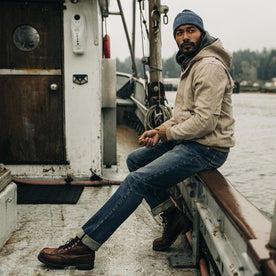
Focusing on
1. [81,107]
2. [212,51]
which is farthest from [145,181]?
[81,107]

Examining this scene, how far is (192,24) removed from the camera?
2.50 metres

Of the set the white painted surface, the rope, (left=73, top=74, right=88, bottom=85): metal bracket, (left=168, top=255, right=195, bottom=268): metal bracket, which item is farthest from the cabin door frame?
(left=168, top=255, right=195, bottom=268): metal bracket

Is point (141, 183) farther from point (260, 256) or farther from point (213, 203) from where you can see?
point (260, 256)

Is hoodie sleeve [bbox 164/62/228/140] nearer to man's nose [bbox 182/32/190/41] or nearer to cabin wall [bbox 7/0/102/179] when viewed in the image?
man's nose [bbox 182/32/190/41]

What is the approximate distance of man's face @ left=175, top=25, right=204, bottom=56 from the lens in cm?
252

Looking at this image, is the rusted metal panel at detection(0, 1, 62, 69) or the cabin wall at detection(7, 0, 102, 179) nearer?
the rusted metal panel at detection(0, 1, 62, 69)

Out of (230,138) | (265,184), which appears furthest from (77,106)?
(265,184)

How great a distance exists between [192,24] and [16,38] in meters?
2.59

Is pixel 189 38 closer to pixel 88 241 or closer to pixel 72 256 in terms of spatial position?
pixel 88 241

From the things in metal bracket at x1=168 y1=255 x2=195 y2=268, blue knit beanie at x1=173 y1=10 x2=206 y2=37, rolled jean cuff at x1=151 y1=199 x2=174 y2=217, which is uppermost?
blue knit beanie at x1=173 y1=10 x2=206 y2=37

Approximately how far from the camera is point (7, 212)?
2.84 metres

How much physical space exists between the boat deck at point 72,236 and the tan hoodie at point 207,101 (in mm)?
1023

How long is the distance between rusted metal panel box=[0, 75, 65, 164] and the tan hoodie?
2261 millimetres

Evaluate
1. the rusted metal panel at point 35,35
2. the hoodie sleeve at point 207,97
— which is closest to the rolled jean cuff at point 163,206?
the hoodie sleeve at point 207,97
